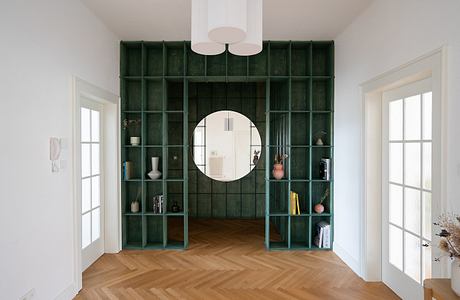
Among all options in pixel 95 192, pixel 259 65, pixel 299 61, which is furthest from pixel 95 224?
pixel 299 61

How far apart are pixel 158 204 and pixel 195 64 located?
7.07 ft

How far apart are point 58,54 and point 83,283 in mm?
2412

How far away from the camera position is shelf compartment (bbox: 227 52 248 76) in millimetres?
4488

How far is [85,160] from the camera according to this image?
3.64m

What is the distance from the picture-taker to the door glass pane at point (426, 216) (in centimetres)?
251

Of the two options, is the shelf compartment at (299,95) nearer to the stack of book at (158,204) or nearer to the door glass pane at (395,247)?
the door glass pane at (395,247)

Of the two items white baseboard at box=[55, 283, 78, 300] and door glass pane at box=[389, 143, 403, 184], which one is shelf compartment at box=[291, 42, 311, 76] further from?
white baseboard at box=[55, 283, 78, 300]

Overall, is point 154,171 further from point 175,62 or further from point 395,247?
point 395,247

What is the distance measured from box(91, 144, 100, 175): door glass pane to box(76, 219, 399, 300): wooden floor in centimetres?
119

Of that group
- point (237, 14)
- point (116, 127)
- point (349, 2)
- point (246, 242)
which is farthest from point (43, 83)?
point (246, 242)

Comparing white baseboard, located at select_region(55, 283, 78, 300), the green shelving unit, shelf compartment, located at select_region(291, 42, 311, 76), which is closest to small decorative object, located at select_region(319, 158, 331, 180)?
the green shelving unit

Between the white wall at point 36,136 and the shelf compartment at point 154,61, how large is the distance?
1.31 meters

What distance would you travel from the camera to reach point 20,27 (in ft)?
7.39

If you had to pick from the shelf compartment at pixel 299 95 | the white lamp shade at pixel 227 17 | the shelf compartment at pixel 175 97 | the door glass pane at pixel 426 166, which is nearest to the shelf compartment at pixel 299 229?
the shelf compartment at pixel 299 95
